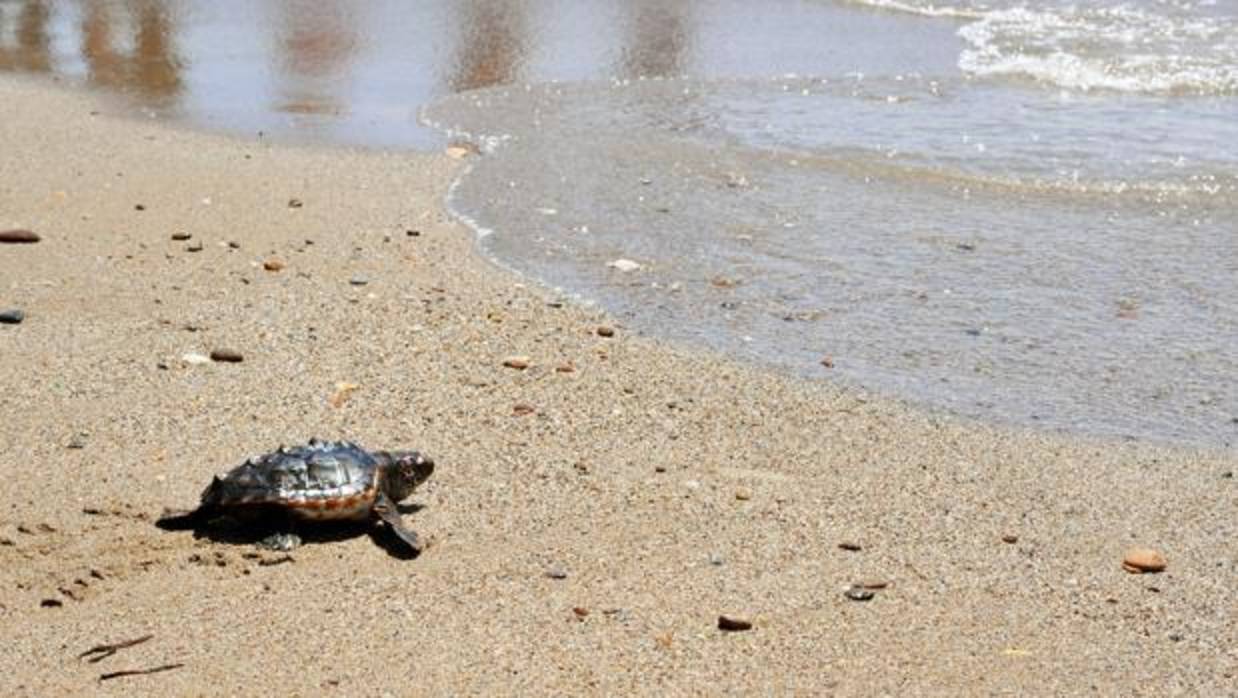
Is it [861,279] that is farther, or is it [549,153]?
[549,153]

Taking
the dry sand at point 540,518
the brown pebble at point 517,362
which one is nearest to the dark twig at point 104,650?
the dry sand at point 540,518

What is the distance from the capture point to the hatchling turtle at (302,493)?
215 inches

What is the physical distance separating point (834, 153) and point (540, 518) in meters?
6.23

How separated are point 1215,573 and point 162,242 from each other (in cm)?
564

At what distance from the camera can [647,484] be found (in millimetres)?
6090

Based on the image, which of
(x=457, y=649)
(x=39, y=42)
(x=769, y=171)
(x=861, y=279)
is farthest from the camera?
(x=39, y=42)

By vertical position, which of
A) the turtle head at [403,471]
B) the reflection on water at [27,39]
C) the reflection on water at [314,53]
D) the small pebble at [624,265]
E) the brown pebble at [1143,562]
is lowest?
the reflection on water at [27,39]

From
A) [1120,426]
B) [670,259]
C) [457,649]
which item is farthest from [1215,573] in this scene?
[670,259]

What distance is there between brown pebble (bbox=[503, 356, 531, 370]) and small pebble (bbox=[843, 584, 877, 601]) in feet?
7.53

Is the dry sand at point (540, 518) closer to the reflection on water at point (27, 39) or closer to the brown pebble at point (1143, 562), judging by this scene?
the brown pebble at point (1143, 562)

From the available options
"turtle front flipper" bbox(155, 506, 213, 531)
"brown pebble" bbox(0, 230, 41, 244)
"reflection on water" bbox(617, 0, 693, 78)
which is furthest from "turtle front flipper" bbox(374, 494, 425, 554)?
"reflection on water" bbox(617, 0, 693, 78)

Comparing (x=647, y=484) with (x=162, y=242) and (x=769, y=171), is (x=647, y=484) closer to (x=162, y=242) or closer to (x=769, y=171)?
(x=162, y=242)

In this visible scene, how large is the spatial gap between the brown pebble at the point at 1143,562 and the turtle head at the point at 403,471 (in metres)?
2.28

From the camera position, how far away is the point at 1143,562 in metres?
5.56
